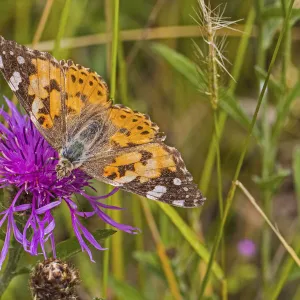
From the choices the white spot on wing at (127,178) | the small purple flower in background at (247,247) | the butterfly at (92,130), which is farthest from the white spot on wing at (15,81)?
the small purple flower in background at (247,247)

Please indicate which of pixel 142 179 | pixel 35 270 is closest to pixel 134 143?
pixel 142 179

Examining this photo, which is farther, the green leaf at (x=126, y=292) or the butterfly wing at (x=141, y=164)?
the green leaf at (x=126, y=292)

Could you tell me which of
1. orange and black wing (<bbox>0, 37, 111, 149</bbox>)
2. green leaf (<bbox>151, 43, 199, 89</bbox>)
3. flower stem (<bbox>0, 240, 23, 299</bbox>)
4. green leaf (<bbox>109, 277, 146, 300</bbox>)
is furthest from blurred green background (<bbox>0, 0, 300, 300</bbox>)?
flower stem (<bbox>0, 240, 23, 299</bbox>)

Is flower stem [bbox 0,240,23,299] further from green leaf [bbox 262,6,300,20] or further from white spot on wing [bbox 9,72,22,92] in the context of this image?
green leaf [bbox 262,6,300,20]

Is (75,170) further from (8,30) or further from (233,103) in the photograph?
(8,30)

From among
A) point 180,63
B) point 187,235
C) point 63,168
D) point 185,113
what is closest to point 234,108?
point 180,63

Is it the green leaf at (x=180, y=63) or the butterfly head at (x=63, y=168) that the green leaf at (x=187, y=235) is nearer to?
the butterfly head at (x=63, y=168)

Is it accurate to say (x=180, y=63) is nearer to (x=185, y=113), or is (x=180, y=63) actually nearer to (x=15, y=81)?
(x=15, y=81)
